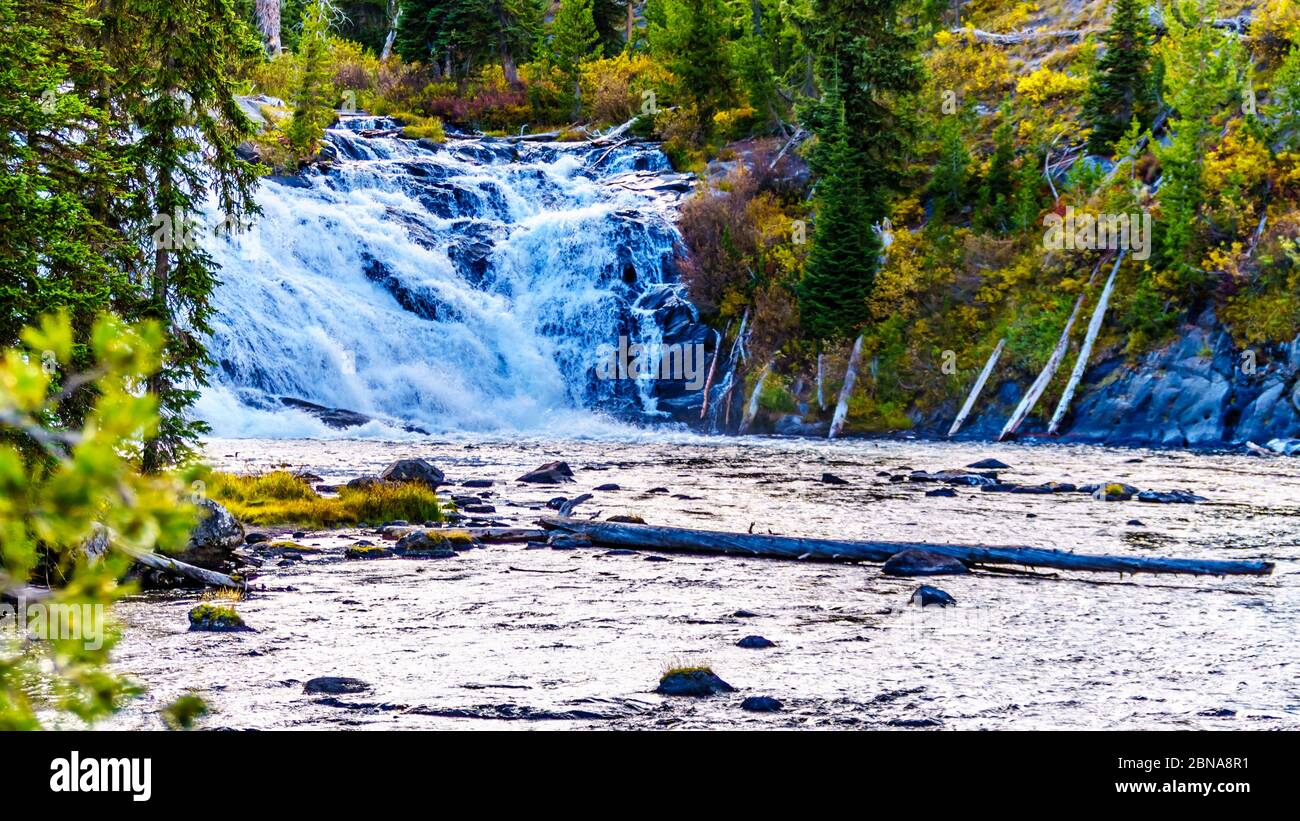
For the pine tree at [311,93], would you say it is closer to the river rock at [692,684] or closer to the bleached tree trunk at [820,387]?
the bleached tree trunk at [820,387]

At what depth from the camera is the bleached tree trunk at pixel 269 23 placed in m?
66.9

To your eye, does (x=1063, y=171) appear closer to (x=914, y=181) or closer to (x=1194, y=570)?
(x=914, y=181)

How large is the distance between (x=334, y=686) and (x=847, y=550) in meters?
8.88

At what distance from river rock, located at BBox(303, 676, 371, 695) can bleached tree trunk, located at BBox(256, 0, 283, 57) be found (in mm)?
62983

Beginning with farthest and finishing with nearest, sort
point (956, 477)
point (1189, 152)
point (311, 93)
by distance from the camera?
point (311, 93)
point (1189, 152)
point (956, 477)

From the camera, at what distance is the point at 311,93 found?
53.2 meters

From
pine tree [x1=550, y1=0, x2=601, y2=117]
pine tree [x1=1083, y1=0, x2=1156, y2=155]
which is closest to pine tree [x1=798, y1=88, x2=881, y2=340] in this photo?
pine tree [x1=1083, y1=0, x2=1156, y2=155]

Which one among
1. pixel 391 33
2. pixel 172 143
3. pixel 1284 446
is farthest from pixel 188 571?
pixel 391 33

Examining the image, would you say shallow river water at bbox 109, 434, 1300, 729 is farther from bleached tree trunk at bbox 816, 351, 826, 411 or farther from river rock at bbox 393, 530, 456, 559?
bleached tree trunk at bbox 816, 351, 826, 411

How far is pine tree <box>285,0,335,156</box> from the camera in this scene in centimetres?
5106

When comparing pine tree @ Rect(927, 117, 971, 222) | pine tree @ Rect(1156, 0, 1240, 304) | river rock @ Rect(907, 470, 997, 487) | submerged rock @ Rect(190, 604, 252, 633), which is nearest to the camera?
submerged rock @ Rect(190, 604, 252, 633)

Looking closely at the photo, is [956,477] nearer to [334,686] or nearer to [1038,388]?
[1038,388]
